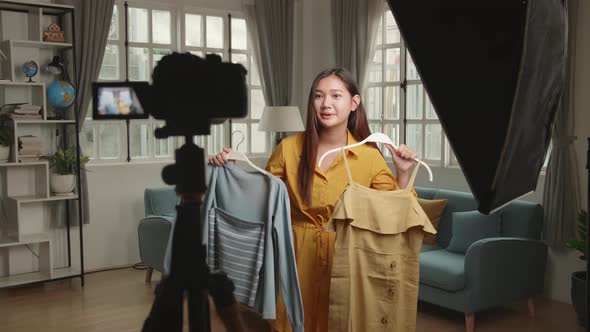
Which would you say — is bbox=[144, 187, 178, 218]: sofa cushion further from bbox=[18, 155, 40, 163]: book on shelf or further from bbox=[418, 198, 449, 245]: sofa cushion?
bbox=[418, 198, 449, 245]: sofa cushion

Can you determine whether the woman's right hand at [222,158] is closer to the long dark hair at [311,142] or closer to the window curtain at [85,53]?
the long dark hair at [311,142]

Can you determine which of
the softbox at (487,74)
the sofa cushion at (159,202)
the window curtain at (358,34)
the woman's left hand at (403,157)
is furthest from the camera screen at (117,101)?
the window curtain at (358,34)

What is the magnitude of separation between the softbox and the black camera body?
1.00ft

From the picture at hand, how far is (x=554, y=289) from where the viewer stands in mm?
4738

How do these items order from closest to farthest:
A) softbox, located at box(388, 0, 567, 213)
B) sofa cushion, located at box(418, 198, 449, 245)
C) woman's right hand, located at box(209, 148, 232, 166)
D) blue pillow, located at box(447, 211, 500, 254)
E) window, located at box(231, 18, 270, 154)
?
1. softbox, located at box(388, 0, 567, 213)
2. woman's right hand, located at box(209, 148, 232, 166)
3. blue pillow, located at box(447, 211, 500, 254)
4. sofa cushion, located at box(418, 198, 449, 245)
5. window, located at box(231, 18, 270, 154)

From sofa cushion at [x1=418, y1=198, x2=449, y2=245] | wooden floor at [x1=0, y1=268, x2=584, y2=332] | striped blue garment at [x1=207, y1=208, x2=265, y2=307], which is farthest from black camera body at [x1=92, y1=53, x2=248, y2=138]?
sofa cushion at [x1=418, y1=198, x2=449, y2=245]

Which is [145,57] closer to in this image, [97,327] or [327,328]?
[97,327]

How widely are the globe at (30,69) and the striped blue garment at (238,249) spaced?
3223mm

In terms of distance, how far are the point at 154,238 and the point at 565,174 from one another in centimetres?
317

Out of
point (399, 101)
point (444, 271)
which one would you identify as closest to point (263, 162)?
point (399, 101)

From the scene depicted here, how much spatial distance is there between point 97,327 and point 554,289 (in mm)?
3335

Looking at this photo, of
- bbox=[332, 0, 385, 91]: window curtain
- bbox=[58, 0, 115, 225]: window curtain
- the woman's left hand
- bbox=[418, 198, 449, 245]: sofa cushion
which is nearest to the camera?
the woman's left hand

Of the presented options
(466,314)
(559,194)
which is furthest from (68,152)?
(559,194)

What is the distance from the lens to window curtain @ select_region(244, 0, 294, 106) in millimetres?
6633
